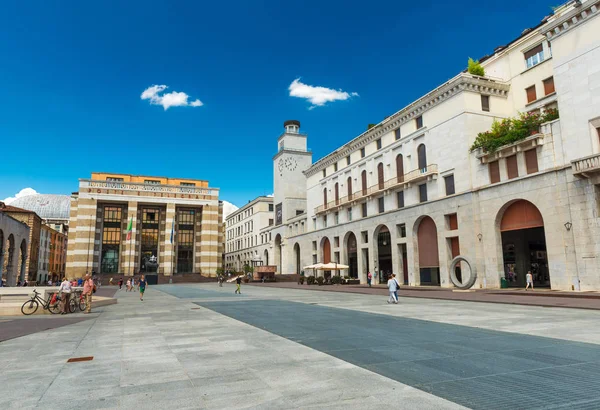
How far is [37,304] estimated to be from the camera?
18.0 meters

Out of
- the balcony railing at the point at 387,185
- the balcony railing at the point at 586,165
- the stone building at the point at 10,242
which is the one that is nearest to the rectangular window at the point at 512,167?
the balcony railing at the point at 586,165

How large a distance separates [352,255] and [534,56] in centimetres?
3125

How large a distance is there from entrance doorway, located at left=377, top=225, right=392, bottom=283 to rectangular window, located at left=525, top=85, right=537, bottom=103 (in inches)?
787

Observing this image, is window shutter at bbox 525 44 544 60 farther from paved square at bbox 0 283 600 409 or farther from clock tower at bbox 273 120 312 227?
clock tower at bbox 273 120 312 227

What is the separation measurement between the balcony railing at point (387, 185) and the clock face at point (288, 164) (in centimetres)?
1999

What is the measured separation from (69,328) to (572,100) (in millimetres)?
31785

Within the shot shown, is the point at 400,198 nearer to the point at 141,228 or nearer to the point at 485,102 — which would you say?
the point at 485,102

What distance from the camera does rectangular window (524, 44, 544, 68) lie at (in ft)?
110

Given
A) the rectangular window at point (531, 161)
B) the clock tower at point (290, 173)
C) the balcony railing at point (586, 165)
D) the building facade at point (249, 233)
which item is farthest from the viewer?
the building facade at point (249, 233)

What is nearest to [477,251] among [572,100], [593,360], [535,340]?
[572,100]

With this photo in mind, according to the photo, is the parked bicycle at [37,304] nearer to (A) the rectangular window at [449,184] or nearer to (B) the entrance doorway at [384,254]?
(A) the rectangular window at [449,184]

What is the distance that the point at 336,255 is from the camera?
58.1m

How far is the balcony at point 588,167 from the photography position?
24.5m

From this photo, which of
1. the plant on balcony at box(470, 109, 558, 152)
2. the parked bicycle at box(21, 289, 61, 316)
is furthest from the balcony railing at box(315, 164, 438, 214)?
the parked bicycle at box(21, 289, 61, 316)
